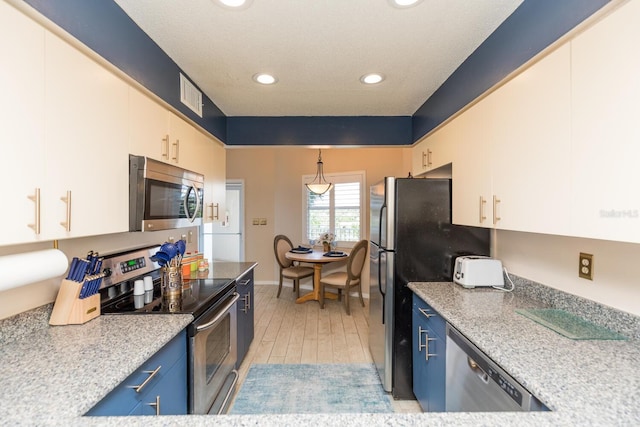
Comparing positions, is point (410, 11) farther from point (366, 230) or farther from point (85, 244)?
point (366, 230)

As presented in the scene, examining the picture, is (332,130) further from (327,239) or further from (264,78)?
(327,239)

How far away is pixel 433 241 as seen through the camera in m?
2.16

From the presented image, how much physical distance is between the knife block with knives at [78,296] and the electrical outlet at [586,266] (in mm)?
2339

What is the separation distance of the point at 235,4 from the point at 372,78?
1120 millimetres

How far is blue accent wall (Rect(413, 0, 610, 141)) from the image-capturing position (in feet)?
3.90

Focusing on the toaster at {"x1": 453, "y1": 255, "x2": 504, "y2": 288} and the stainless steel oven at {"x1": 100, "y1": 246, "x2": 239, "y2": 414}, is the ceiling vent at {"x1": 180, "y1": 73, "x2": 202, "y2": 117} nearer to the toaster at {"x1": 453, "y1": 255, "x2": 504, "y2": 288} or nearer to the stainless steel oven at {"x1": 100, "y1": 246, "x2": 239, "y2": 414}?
the stainless steel oven at {"x1": 100, "y1": 246, "x2": 239, "y2": 414}

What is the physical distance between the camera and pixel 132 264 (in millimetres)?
1935

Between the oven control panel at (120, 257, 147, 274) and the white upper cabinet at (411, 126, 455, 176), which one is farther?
the white upper cabinet at (411, 126, 455, 176)

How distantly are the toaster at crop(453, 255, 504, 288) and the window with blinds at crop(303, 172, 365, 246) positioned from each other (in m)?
2.97

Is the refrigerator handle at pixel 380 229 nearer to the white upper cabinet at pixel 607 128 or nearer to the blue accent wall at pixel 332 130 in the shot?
the blue accent wall at pixel 332 130

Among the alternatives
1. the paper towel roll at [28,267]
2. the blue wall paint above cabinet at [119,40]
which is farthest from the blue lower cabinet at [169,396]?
the blue wall paint above cabinet at [119,40]

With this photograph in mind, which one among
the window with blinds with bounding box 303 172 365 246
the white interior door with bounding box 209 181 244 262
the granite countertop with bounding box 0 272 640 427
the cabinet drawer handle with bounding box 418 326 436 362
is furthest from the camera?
the white interior door with bounding box 209 181 244 262

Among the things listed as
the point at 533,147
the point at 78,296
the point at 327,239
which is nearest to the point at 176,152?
the point at 78,296

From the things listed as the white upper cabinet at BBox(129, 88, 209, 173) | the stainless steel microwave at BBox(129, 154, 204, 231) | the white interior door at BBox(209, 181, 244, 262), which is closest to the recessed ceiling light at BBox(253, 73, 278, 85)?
the white upper cabinet at BBox(129, 88, 209, 173)
